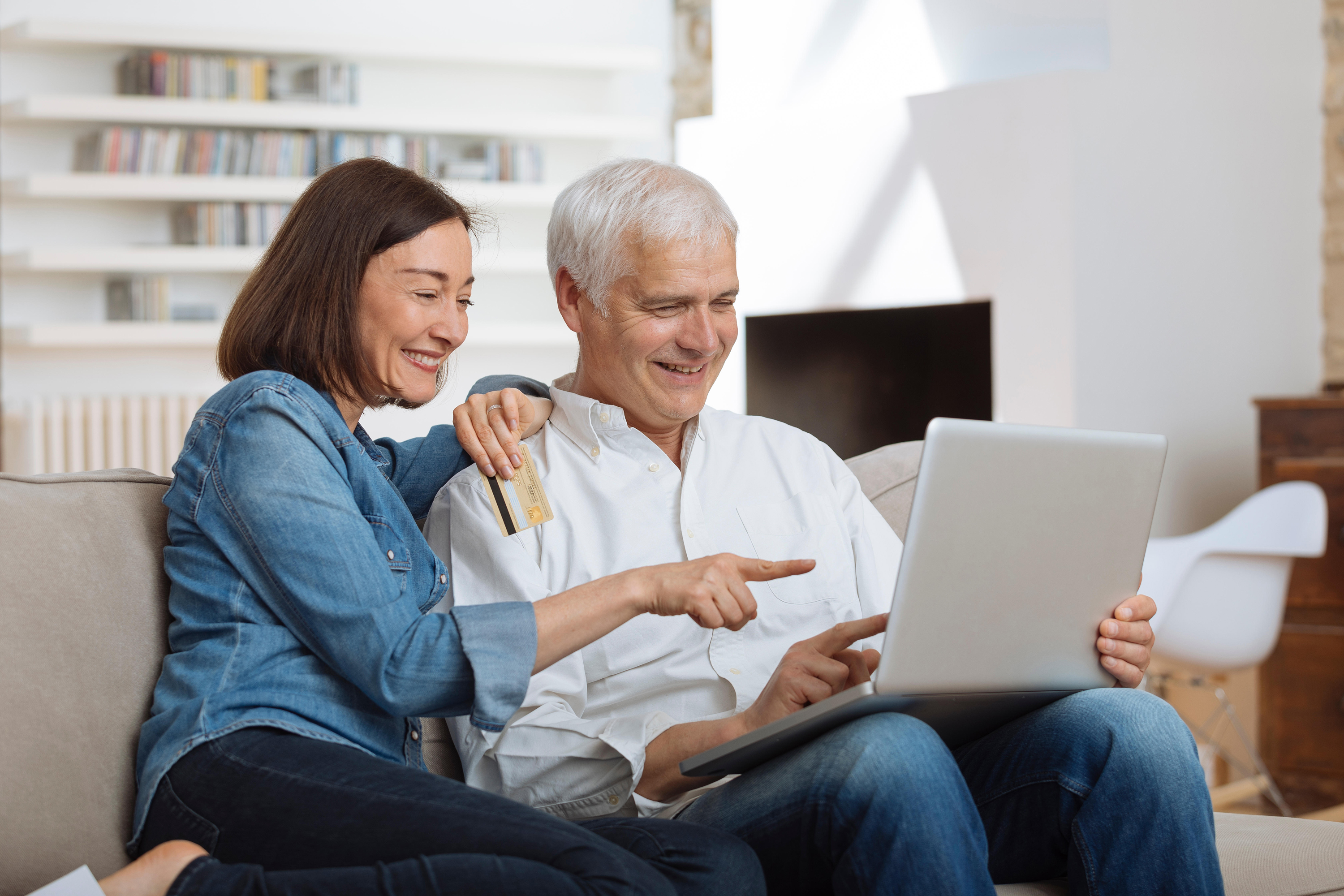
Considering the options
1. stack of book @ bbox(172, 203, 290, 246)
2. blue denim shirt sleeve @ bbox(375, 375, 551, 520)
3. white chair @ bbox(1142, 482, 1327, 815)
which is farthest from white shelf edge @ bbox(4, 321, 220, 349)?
white chair @ bbox(1142, 482, 1327, 815)

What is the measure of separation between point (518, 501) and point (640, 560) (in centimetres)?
17

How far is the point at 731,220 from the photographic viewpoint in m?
1.62

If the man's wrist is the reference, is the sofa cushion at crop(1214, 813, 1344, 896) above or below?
below

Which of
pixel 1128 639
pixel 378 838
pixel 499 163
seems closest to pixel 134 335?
pixel 499 163

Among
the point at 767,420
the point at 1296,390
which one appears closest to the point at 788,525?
the point at 767,420

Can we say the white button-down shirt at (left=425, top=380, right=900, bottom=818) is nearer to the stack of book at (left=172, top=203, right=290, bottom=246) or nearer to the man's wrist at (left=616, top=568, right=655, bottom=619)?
the man's wrist at (left=616, top=568, right=655, bottom=619)

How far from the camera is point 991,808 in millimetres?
1372

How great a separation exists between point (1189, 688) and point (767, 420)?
2461mm

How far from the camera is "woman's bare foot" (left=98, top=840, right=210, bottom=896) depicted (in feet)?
3.45

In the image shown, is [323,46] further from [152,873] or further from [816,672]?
[152,873]

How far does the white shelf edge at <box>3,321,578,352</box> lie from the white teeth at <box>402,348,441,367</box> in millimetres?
3157

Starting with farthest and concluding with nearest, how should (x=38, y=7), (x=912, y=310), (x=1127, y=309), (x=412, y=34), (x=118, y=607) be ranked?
(x=412, y=34) → (x=38, y=7) → (x=912, y=310) → (x=1127, y=309) → (x=118, y=607)

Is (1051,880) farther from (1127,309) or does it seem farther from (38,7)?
(38,7)

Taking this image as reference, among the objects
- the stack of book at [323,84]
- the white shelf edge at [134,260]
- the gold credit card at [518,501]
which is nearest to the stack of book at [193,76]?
the stack of book at [323,84]
